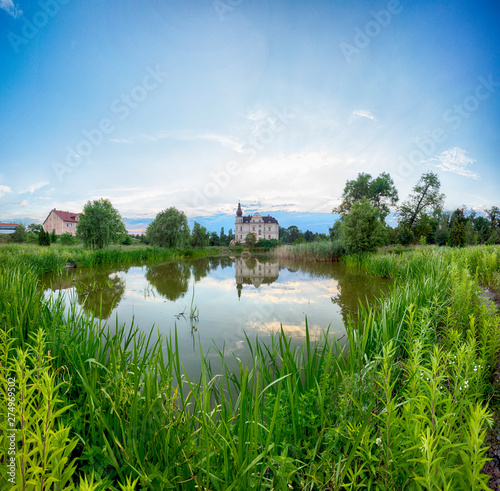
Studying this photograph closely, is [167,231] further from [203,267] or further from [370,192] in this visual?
[370,192]

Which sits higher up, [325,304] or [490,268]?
[490,268]

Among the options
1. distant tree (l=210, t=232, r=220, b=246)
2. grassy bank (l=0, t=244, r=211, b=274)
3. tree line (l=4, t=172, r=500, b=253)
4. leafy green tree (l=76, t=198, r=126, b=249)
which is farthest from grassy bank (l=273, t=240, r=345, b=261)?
distant tree (l=210, t=232, r=220, b=246)

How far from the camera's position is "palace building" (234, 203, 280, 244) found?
85894mm

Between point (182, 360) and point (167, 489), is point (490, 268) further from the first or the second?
point (167, 489)

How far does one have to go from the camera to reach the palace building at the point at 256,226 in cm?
8589

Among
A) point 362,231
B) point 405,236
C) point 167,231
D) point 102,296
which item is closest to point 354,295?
point 102,296

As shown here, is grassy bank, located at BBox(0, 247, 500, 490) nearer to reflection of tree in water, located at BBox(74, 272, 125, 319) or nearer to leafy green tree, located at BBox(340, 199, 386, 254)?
reflection of tree in water, located at BBox(74, 272, 125, 319)

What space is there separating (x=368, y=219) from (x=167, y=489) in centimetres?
2158

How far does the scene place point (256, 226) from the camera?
283 ft

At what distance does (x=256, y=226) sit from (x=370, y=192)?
49743 millimetres

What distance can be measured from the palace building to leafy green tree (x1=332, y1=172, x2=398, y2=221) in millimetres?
45546

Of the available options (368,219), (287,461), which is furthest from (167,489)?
(368,219)

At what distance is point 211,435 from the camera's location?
1.58 m

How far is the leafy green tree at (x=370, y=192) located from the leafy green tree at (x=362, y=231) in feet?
63.9
